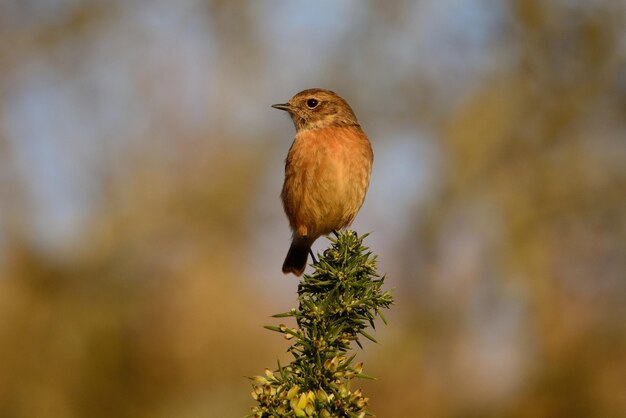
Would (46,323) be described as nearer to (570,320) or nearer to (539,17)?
(570,320)

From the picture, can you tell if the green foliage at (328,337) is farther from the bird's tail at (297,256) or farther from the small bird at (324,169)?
the bird's tail at (297,256)

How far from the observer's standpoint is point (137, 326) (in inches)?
343

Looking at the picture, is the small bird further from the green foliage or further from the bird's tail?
the green foliage

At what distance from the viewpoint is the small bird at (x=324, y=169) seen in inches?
229

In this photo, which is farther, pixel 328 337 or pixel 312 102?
pixel 312 102

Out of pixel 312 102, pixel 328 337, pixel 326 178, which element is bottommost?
pixel 328 337

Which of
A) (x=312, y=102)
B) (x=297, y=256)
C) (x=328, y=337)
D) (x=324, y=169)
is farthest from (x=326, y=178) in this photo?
(x=328, y=337)

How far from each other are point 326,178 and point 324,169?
0.07 m

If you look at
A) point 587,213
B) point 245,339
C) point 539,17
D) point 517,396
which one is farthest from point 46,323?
point 539,17

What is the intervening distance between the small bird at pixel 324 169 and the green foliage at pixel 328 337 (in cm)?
274

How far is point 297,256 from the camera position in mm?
6645

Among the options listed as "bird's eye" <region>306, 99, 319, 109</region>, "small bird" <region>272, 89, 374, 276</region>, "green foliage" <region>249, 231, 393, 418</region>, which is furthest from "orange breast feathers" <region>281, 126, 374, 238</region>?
"green foliage" <region>249, 231, 393, 418</region>

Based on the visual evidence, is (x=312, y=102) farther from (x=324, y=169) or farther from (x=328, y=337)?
(x=328, y=337)

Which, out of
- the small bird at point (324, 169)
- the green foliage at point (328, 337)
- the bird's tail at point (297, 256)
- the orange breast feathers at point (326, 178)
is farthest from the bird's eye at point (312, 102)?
the green foliage at point (328, 337)
